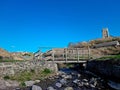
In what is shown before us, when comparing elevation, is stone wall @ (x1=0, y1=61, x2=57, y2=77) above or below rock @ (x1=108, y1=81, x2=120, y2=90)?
above

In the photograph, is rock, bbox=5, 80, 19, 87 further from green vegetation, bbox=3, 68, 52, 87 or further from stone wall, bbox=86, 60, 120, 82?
stone wall, bbox=86, 60, 120, 82

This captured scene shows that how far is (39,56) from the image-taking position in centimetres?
2444

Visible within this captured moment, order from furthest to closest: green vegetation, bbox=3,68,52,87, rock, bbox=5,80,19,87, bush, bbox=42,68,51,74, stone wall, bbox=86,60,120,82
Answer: bush, bbox=42,68,51,74, green vegetation, bbox=3,68,52,87, rock, bbox=5,80,19,87, stone wall, bbox=86,60,120,82

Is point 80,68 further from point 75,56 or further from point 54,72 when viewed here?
point 54,72

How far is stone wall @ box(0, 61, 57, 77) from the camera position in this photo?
18.4 metres

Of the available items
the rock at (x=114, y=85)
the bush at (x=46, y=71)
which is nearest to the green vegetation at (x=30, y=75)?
the bush at (x=46, y=71)

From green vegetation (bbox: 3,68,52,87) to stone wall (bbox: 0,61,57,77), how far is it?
1.18 ft

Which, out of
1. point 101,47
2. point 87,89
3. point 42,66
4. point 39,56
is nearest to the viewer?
point 87,89

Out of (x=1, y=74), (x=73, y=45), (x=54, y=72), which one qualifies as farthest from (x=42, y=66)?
(x=73, y=45)

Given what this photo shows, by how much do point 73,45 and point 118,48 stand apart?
15389 mm

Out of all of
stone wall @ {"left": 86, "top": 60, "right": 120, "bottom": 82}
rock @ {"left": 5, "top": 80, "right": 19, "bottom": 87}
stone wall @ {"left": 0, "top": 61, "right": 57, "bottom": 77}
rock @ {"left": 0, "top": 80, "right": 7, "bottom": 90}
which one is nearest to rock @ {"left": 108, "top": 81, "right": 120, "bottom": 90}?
stone wall @ {"left": 86, "top": 60, "right": 120, "bottom": 82}

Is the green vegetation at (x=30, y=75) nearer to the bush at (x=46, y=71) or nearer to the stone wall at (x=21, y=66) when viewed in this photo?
the bush at (x=46, y=71)

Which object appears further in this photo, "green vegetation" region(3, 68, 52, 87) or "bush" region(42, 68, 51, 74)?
"bush" region(42, 68, 51, 74)

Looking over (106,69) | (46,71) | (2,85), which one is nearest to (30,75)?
(46,71)
